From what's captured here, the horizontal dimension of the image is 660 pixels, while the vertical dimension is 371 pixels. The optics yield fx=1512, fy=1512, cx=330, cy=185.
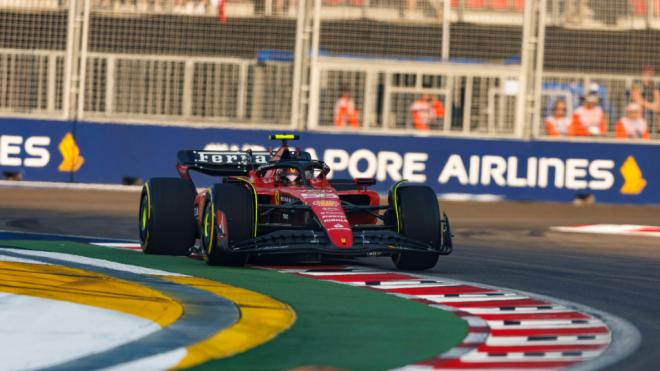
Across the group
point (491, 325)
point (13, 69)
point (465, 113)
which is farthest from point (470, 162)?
point (491, 325)

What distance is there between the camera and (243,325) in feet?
27.3

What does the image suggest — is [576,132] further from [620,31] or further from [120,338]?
[120,338]

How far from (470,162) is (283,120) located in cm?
292

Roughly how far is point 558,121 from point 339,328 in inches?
592

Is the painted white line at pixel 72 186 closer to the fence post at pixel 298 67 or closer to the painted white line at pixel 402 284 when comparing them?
the fence post at pixel 298 67

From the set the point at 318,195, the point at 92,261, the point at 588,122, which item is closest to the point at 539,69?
Answer: the point at 588,122

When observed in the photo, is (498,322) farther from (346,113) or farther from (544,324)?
(346,113)

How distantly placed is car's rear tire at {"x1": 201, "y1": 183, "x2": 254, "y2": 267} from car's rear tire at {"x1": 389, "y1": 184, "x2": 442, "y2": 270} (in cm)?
127

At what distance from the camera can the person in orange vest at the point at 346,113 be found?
22.9 meters

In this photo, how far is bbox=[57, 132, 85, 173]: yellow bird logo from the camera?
75.2ft

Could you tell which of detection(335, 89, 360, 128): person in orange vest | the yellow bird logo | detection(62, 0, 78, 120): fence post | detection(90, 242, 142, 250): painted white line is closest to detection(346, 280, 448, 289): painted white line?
detection(90, 242, 142, 250): painted white line

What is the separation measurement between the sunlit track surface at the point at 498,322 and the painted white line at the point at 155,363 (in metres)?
1.09

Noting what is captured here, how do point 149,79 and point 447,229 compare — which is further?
point 149,79

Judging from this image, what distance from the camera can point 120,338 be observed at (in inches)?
301
